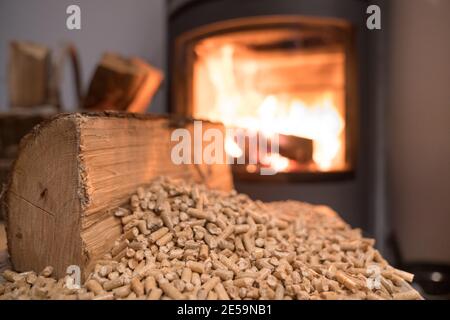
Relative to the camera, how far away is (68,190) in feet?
2.47

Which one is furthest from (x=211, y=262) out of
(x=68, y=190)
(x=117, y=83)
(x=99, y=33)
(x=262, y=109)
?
(x=99, y=33)

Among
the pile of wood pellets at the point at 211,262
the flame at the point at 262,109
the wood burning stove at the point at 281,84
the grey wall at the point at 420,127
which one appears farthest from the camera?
the flame at the point at 262,109

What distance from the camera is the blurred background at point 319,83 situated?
5.06ft

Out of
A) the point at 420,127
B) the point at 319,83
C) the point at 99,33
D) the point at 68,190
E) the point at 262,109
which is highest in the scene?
the point at 99,33

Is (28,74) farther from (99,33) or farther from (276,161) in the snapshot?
(276,161)

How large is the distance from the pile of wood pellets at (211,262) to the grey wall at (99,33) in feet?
4.18

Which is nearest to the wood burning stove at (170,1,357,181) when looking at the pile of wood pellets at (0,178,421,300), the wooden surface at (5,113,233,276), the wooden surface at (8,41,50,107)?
the wooden surface at (8,41,50,107)

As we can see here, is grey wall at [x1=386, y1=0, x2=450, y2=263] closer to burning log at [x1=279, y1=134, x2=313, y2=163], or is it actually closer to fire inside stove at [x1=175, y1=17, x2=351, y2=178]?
fire inside stove at [x1=175, y1=17, x2=351, y2=178]

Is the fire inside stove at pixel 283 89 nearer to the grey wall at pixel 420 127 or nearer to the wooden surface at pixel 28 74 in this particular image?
the grey wall at pixel 420 127

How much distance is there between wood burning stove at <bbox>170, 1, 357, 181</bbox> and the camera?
1.78 m

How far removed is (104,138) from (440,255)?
135 cm

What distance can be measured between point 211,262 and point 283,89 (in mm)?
1357

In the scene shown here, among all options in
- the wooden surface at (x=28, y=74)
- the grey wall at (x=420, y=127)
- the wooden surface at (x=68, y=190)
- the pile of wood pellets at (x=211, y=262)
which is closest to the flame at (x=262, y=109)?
the grey wall at (x=420, y=127)

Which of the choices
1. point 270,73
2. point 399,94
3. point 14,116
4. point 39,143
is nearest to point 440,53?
point 399,94
